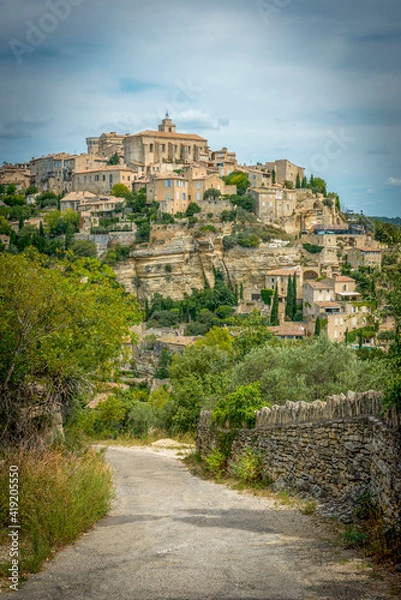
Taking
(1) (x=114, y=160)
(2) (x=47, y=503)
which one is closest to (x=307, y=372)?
(2) (x=47, y=503)

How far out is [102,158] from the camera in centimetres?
12419

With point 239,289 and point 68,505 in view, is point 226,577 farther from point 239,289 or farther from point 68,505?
point 239,289

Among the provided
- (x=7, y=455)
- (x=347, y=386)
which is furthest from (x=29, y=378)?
(x=347, y=386)

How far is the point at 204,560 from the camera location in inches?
302

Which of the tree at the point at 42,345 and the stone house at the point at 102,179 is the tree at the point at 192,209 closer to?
the stone house at the point at 102,179

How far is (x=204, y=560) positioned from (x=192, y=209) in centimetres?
9381

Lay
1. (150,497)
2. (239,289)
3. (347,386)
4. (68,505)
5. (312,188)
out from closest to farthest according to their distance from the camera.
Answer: (68,505) < (150,497) < (347,386) < (239,289) < (312,188)

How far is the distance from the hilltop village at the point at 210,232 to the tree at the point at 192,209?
0.47 ft

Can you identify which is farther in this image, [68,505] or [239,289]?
[239,289]

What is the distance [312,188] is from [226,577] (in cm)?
10616

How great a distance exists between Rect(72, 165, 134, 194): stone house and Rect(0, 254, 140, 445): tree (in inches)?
3874

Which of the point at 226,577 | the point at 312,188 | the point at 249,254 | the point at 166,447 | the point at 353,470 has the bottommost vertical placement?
the point at 166,447

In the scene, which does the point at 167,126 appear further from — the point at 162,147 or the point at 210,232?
the point at 210,232

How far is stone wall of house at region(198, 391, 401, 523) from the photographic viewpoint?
25.8ft
